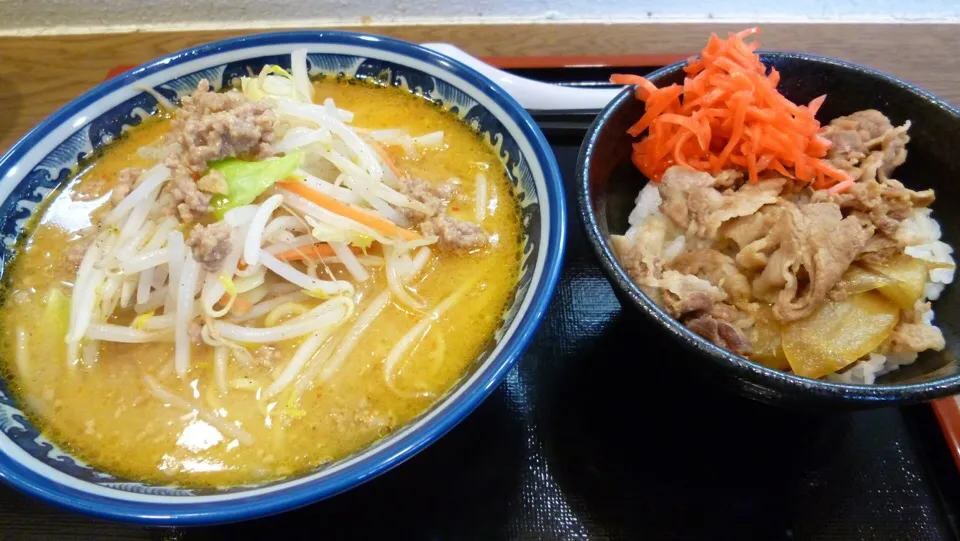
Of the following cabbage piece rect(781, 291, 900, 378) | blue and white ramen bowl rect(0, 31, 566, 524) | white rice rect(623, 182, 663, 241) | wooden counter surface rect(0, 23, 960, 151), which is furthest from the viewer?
wooden counter surface rect(0, 23, 960, 151)

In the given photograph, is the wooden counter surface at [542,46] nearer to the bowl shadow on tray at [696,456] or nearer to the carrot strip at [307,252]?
the carrot strip at [307,252]

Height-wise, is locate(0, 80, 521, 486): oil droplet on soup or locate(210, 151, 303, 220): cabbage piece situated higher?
locate(210, 151, 303, 220): cabbage piece

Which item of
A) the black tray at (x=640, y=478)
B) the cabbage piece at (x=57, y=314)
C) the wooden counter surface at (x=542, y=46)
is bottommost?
the black tray at (x=640, y=478)

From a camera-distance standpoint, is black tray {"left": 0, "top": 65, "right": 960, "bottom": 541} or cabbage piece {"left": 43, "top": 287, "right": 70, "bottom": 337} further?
cabbage piece {"left": 43, "top": 287, "right": 70, "bottom": 337}

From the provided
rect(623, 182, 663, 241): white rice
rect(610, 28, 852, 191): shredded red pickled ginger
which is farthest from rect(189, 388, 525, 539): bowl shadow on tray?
rect(610, 28, 852, 191): shredded red pickled ginger

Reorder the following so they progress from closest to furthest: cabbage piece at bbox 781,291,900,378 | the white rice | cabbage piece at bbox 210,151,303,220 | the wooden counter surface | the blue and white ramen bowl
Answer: the blue and white ramen bowl
cabbage piece at bbox 781,291,900,378
cabbage piece at bbox 210,151,303,220
the white rice
the wooden counter surface

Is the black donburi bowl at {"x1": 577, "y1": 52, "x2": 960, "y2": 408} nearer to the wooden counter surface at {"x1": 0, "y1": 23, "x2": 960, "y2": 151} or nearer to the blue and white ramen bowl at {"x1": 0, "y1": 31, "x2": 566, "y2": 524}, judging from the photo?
the blue and white ramen bowl at {"x1": 0, "y1": 31, "x2": 566, "y2": 524}

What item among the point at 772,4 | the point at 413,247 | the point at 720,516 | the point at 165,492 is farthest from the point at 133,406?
the point at 772,4

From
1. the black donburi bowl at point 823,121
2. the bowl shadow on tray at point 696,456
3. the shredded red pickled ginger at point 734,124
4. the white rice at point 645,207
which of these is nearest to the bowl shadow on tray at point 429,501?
the bowl shadow on tray at point 696,456
